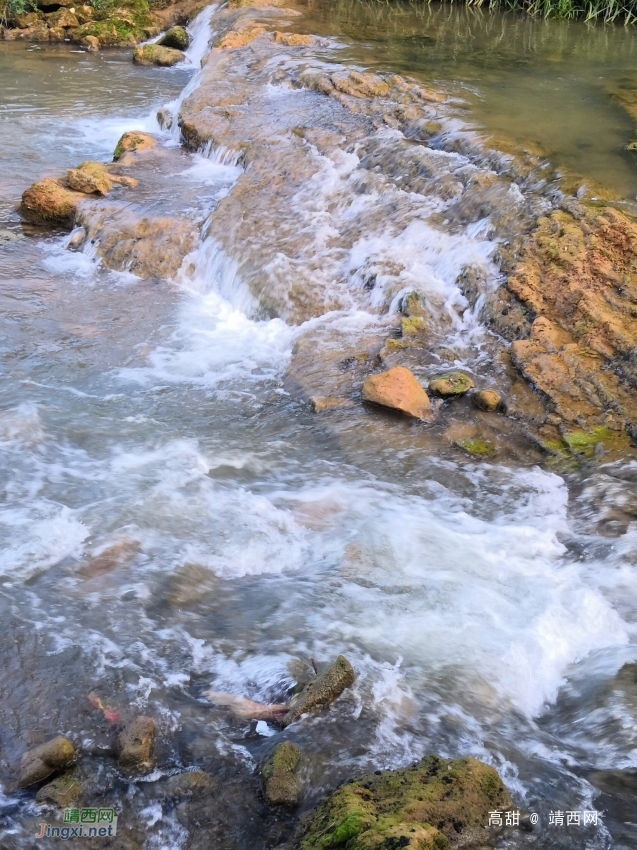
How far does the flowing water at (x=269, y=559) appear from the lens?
9.91 ft

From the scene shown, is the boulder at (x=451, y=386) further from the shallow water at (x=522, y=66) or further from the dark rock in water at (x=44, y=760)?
the dark rock in water at (x=44, y=760)

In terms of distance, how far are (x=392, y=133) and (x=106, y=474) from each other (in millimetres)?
6166

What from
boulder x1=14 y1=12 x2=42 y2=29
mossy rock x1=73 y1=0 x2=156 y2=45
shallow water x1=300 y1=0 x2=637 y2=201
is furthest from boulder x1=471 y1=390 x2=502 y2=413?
boulder x1=14 y1=12 x2=42 y2=29

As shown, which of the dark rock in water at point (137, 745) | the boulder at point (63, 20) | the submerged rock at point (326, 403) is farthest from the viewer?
the boulder at point (63, 20)

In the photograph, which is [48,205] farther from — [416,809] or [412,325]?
[416,809]

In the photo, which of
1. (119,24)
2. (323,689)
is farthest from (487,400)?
(119,24)

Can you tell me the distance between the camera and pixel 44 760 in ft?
9.20

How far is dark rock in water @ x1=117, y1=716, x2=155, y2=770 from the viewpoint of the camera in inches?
113

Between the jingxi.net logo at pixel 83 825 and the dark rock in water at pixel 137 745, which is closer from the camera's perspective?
the jingxi.net logo at pixel 83 825

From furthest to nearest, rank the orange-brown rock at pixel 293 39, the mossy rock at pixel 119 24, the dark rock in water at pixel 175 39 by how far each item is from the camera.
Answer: the mossy rock at pixel 119 24
the dark rock in water at pixel 175 39
the orange-brown rock at pixel 293 39

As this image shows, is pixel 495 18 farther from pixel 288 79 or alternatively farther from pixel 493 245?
pixel 493 245

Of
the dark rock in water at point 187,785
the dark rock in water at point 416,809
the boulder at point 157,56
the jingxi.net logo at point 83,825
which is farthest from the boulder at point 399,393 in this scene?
the boulder at point 157,56

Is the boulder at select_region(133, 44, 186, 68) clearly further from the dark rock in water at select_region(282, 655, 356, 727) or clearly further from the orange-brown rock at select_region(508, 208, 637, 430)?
the dark rock in water at select_region(282, 655, 356, 727)

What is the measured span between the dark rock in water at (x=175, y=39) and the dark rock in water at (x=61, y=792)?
16.2m
